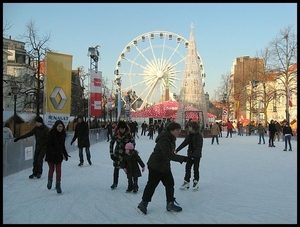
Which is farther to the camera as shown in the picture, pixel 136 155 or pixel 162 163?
pixel 136 155

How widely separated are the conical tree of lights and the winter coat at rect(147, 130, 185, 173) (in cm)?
2433

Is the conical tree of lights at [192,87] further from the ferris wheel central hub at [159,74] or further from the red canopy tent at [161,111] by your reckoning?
the ferris wheel central hub at [159,74]

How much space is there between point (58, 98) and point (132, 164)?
17.6 feet

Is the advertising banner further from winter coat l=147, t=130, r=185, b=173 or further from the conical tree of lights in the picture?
the conical tree of lights

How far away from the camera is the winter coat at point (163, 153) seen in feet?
16.5

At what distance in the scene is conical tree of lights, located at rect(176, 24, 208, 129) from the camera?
29078mm

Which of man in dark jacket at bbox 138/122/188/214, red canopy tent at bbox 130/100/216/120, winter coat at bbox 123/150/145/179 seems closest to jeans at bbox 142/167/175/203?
man in dark jacket at bbox 138/122/188/214

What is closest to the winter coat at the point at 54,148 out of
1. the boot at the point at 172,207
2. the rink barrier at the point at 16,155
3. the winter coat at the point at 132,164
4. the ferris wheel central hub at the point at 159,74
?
the winter coat at the point at 132,164

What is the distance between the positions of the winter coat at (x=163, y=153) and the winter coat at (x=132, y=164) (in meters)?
1.45

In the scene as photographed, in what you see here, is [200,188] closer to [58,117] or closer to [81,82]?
[58,117]

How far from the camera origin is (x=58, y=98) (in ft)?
36.9

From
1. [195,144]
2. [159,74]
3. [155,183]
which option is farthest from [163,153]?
[159,74]

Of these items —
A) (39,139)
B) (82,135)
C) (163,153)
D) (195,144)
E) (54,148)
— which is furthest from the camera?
(82,135)

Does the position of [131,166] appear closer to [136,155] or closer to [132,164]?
[132,164]
